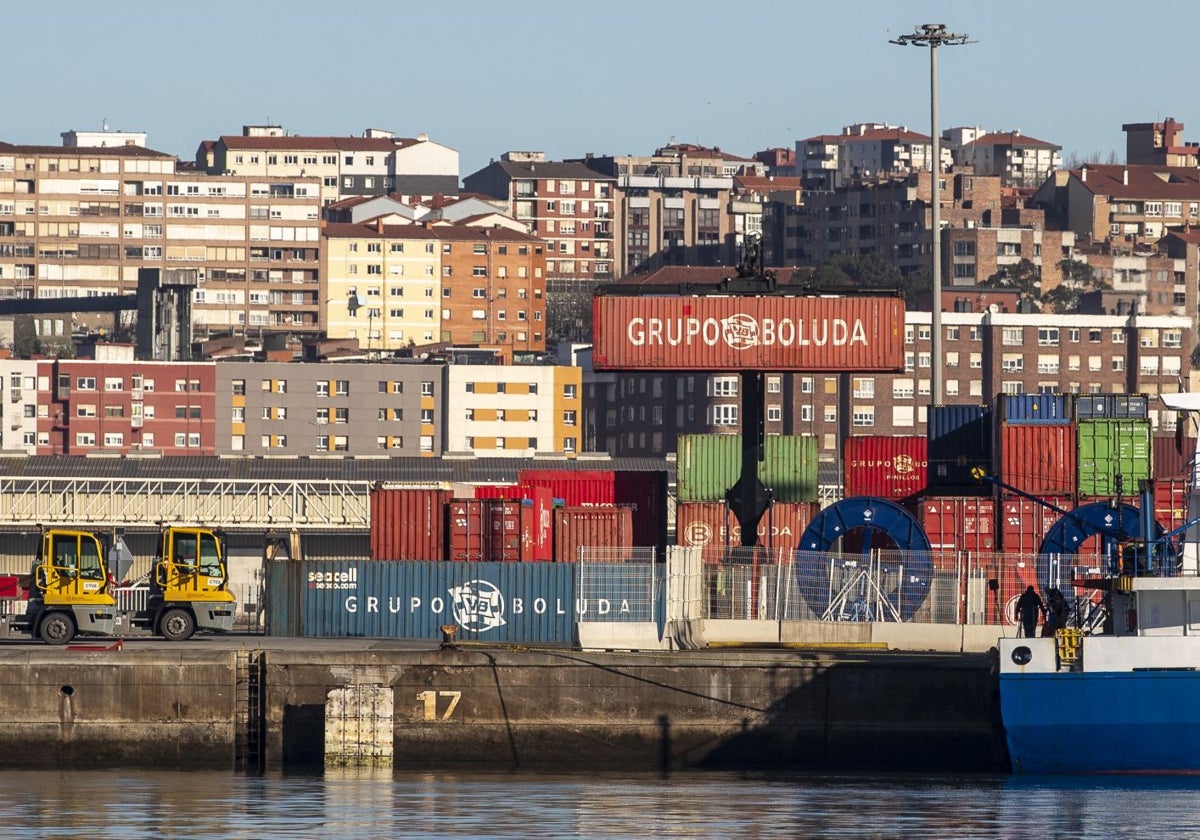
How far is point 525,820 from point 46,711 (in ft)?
43.2

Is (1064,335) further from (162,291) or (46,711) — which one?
(46,711)

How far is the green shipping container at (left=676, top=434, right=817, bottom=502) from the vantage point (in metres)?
66.6

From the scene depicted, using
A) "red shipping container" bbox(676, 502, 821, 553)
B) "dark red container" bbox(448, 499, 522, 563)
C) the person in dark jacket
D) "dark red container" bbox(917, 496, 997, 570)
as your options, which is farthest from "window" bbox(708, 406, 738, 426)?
the person in dark jacket

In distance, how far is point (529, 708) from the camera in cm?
4797

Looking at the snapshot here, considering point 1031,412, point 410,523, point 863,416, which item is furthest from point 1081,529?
point 863,416

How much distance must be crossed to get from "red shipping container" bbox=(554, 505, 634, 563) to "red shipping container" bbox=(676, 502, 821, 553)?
3503mm

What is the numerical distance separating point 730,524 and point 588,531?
6.13 m

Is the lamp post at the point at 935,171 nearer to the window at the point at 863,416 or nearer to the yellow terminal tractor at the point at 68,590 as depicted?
the yellow terminal tractor at the point at 68,590

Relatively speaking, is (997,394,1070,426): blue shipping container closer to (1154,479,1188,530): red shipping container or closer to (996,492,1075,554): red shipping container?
(996,492,1075,554): red shipping container

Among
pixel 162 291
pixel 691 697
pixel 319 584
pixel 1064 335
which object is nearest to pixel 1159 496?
pixel 691 697

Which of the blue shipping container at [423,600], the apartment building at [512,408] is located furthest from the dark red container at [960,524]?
the apartment building at [512,408]

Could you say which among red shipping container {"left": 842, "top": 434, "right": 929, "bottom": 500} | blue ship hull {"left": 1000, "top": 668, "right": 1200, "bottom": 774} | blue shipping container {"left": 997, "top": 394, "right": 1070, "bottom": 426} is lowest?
blue ship hull {"left": 1000, "top": 668, "right": 1200, "bottom": 774}

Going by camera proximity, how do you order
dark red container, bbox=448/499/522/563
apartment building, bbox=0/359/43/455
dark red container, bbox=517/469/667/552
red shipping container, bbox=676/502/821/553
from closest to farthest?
dark red container, bbox=448/499/522/563, red shipping container, bbox=676/502/821/553, dark red container, bbox=517/469/667/552, apartment building, bbox=0/359/43/455

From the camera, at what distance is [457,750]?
4803 centimetres
